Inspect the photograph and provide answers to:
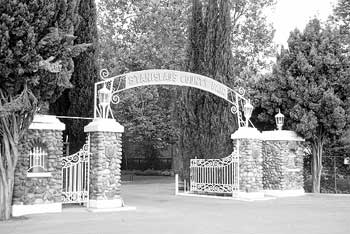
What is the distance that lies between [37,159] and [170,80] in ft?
18.7

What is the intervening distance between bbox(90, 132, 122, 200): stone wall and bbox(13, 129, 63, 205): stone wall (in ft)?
3.77

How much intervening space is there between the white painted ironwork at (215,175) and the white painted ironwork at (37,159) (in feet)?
24.2

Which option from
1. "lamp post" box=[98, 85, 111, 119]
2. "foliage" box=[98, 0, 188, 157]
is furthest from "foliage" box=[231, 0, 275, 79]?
"lamp post" box=[98, 85, 111, 119]

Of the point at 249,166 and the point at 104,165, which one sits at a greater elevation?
the point at 104,165

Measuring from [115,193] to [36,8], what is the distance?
20.0ft

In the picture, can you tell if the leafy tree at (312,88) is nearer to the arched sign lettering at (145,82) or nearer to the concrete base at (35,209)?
the arched sign lettering at (145,82)

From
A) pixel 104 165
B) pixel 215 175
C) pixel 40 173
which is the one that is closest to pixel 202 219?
pixel 104 165

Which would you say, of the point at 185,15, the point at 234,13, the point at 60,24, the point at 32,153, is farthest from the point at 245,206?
the point at 234,13

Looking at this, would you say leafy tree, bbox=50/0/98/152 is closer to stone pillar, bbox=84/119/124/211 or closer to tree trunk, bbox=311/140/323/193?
stone pillar, bbox=84/119/124/211

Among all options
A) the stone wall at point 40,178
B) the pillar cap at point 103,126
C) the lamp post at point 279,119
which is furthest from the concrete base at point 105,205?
the lamp post at point 279,119

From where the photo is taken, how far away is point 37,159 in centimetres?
1403

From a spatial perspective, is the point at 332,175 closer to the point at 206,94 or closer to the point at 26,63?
the point at 206,94

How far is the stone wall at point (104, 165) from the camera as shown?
14977 millimetres

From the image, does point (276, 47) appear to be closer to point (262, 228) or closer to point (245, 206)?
point (245, 206)
